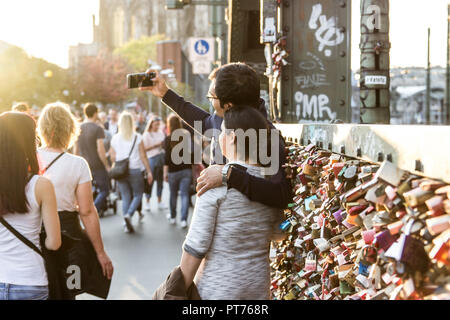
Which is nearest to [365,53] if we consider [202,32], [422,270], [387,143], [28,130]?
[28,130]

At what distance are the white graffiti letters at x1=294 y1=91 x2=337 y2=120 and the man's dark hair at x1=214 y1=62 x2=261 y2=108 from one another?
5387 mm

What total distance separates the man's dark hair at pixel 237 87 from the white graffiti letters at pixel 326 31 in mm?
5551

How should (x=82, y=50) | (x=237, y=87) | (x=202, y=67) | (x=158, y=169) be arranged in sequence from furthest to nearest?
1. (x=82, y=50)
2. (x=202, y=67)
3. (x=158, y=169)
4. (x=237, y=87)

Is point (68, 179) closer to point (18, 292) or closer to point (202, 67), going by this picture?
point (18, 292)

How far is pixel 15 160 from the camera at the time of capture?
11.8 feet

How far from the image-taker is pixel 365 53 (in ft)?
19.5

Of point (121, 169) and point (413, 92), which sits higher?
point (413, 92)

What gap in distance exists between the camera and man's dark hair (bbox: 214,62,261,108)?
3.03 m

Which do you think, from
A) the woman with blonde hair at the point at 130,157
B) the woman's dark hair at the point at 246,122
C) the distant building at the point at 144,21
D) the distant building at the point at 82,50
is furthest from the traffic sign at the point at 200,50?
the distant building at the point at 82,50

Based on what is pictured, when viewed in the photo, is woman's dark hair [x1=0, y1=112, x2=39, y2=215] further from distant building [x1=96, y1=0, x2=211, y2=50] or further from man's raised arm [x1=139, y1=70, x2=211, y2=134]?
distant building [x1=96, y1=0, x2=211, y2=50]

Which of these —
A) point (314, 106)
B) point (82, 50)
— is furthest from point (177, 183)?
point (82, 50)

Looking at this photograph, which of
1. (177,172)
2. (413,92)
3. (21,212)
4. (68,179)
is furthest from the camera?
(413,92)

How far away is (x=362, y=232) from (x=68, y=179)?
2611 mm

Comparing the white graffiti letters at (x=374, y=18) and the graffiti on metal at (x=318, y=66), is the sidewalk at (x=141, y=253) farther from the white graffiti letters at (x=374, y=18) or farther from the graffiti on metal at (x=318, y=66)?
the white graffiti letters at (x=374, y=18)
